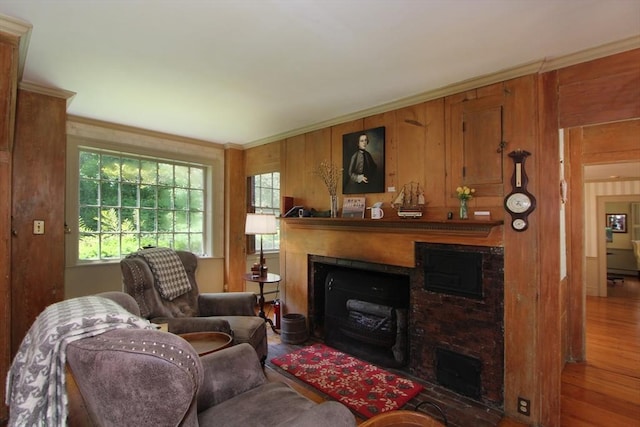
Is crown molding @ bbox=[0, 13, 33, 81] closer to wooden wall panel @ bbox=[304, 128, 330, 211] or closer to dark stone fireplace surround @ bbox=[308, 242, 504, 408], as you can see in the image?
wooden wall panel @ bbox=[304, 128, 330, 211]

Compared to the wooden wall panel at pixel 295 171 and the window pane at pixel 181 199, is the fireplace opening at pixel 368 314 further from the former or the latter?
the window pane at pixel 181 199

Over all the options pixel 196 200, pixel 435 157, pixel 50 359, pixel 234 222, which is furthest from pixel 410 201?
pixel 196 200

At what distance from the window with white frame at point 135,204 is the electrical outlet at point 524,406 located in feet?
13.6

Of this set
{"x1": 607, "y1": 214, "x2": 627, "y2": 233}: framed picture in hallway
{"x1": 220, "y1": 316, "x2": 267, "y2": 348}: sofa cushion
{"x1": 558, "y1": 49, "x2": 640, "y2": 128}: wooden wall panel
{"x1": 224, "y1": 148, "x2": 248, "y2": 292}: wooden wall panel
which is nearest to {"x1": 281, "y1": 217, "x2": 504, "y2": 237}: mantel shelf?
{"x1": 558, "y1": 49, "x2": 640, "y2": 128}: wooden wall panel

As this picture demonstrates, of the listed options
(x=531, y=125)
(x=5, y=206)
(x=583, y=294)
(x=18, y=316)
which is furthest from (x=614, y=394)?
(x=18, y=316)

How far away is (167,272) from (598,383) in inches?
156

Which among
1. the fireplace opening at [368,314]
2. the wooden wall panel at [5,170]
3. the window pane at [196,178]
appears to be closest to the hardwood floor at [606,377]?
the fireplace opening at [368,314]

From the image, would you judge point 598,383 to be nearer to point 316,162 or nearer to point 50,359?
point 316,162

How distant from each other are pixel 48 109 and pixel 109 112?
24.7 inches

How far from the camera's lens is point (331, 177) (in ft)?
11.9

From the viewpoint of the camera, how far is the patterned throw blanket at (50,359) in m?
1.13

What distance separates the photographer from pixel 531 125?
2287 millimetres

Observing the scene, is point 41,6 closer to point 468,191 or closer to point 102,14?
point 102,14

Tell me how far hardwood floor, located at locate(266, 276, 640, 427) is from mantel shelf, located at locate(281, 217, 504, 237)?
1297 millimetres
